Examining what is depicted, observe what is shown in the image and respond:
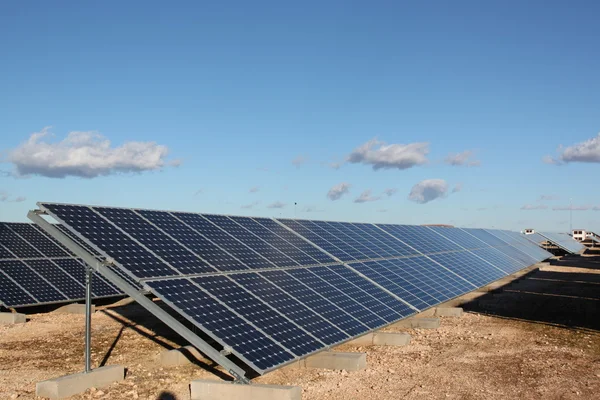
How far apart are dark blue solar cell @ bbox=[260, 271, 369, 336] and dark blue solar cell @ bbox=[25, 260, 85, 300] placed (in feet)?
40.6

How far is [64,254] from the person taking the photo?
28.2 m

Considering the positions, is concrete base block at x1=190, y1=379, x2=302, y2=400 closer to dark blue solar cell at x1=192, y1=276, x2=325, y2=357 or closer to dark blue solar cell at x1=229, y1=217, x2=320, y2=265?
dark blue solar cell at x1=192, y1=276, x2=325, y2=357

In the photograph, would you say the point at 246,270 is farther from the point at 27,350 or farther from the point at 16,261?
the point at 16,261

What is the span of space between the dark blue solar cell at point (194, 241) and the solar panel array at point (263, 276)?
0.04 metres

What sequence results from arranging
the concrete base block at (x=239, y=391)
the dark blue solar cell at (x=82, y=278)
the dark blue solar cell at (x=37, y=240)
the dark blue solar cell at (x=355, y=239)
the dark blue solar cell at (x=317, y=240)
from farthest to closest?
the dark blue solar cell at (x=37, y=240) < the dark blue solar cell at (x=82, y=278) < the dark blue solar cell at (x=355, y=239) < the dark blue solar cell at (x=317, y=240) < the concrete base block at (x=239, y=391)

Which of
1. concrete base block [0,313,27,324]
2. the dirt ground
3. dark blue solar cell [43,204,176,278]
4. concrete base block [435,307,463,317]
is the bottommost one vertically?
the dirt ground

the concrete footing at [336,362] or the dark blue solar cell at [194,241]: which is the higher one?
the dark blue solar cell at [194,241]

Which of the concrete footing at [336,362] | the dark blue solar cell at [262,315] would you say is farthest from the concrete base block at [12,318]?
the concrete footing at [336,362]

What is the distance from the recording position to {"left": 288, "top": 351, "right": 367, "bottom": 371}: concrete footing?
1408 centimetres

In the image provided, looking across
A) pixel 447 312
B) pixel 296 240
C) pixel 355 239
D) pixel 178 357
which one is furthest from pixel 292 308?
pixel 355 239

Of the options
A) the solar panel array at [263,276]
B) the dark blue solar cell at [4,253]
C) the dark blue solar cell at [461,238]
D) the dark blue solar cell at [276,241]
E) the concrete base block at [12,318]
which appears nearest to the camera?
the solar panel array at [263,276]

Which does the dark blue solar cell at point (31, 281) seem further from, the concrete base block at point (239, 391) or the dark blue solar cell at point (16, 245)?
the concrete base block at point (239, 391)

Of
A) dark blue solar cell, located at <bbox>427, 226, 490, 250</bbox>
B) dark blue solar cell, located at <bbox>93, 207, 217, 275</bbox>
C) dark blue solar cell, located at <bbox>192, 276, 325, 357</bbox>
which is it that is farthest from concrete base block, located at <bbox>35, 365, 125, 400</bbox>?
dark blue solar cell, located at <bbox>427, 226, 490, 250</bbox>

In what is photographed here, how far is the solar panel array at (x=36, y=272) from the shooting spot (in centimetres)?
2361
